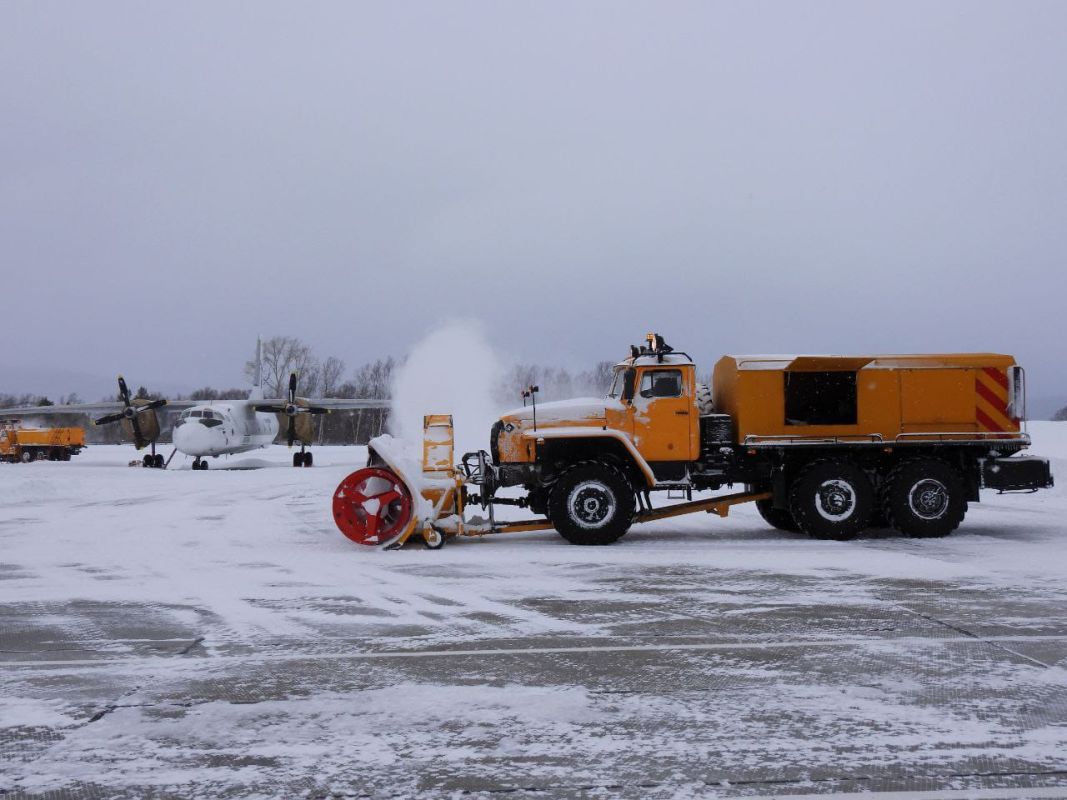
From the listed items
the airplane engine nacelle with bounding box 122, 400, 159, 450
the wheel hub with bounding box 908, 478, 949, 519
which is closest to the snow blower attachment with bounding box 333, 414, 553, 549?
the wheel hub with bounding box 908, 478, 949, 519

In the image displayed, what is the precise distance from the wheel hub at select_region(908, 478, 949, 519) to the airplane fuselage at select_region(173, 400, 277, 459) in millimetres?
29844

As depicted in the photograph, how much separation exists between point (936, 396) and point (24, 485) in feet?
68.4

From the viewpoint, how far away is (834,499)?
500 inches

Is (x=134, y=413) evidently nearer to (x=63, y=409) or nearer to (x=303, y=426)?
(x=63, y=409)

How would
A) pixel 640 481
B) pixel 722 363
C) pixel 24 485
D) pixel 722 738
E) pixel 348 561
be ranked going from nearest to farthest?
pixel 722 738
pixel 348 561
pixel 640 481
pixel 722 363
pixel 24 485

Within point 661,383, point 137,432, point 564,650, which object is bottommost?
point 564,650

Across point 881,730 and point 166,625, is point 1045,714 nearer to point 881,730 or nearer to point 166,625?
point 881,730

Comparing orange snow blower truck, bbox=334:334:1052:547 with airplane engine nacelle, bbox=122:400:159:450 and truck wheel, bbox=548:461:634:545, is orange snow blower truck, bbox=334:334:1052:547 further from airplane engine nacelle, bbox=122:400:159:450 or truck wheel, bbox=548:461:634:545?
airplane engine nacelle, bbox=122:400:159:450

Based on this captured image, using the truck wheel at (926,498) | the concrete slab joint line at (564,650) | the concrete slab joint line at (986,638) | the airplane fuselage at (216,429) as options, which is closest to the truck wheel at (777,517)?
the truck wheel at (926,498)

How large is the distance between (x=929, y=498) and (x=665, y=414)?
4019 millimetres

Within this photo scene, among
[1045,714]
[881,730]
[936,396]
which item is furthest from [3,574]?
[936,396]

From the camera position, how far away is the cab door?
12.5 m

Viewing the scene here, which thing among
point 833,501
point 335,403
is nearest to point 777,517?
point 833,501

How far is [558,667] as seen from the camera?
564cm
